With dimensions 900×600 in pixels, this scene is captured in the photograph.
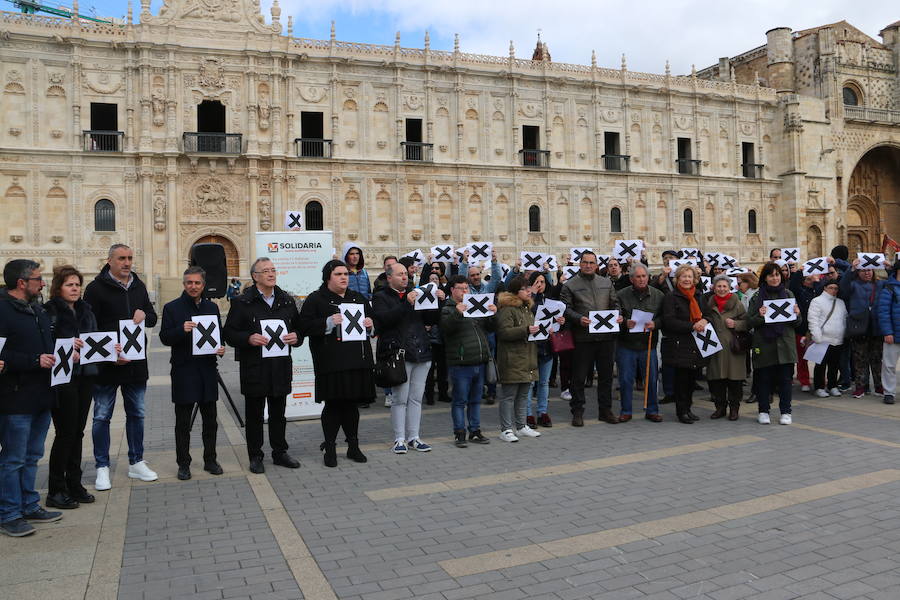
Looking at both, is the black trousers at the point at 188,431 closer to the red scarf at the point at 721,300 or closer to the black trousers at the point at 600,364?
the black trousers at the point at 600,364

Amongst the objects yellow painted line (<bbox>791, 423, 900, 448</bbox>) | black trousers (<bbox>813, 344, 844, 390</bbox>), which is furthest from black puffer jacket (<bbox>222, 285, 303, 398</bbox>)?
black trousers (<bbox>813, 344, 844, 390</bbox>)

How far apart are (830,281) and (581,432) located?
→ 583 centimetres

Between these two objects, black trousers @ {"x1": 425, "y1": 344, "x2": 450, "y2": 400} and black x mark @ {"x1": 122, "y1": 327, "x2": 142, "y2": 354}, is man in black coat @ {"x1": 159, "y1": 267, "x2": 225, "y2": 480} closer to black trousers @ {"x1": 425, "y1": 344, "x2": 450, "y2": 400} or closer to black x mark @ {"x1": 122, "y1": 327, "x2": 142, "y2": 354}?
black x mark @ {"x1": 122, "y1": 327, "x2": 142, "y2": 354}

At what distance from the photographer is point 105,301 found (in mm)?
6973

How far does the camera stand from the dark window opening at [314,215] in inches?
1286

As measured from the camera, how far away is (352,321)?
7.73 m

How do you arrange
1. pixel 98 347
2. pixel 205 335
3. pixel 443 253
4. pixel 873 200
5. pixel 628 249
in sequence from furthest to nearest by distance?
pixel 873 200, pixel 443 253, pixel 628 249, pixel 205 335, pixel 98 347

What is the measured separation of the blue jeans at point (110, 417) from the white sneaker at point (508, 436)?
14.1 feet

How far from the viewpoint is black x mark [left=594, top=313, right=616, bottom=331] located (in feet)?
31.4

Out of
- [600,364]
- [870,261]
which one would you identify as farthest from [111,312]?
[870,261]

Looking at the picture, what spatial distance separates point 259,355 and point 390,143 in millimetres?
27721

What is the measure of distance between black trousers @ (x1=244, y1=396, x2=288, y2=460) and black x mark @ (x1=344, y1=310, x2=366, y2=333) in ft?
3.55

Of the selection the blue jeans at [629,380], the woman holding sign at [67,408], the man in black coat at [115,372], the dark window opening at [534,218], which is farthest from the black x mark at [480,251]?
the dark window opening at [534,218]

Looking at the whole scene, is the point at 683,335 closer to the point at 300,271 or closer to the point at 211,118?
the point at 300,271
